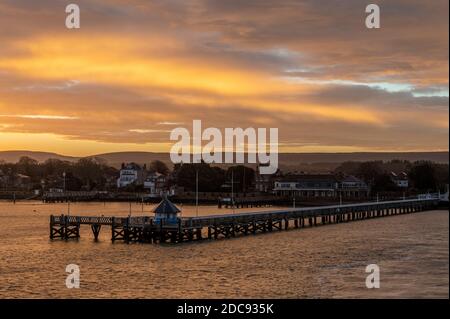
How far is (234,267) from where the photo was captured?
41.8 metres

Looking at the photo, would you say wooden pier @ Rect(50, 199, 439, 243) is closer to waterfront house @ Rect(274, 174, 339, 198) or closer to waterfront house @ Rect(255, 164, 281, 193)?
waterfront house @ Rect(274, 174, 339, 198)

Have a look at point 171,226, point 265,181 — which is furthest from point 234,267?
point 265,181

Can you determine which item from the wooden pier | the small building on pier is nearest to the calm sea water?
the wooden pier

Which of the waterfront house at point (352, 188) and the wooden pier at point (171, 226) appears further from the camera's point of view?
the waterfront house at point (352, 188)

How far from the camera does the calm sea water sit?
33.5 metres

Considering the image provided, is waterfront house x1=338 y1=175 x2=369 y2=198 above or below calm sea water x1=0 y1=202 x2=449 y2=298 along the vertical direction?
above

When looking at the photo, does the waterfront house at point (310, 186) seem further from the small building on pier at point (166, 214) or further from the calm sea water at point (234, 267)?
the small building on pier at point (166, 214)

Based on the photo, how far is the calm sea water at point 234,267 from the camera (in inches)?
1319

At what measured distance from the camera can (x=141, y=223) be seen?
56406 millimetres

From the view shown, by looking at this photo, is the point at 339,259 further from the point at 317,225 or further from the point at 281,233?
the point at 317,225

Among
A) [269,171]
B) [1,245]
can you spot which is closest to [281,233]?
[1,245]

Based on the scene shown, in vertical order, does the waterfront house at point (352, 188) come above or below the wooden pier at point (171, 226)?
above

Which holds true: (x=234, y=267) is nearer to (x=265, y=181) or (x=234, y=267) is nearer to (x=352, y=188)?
(x=352, y=188)

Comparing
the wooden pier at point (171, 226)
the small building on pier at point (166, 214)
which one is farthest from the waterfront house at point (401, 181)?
the small building on pier at point (166, 214)
